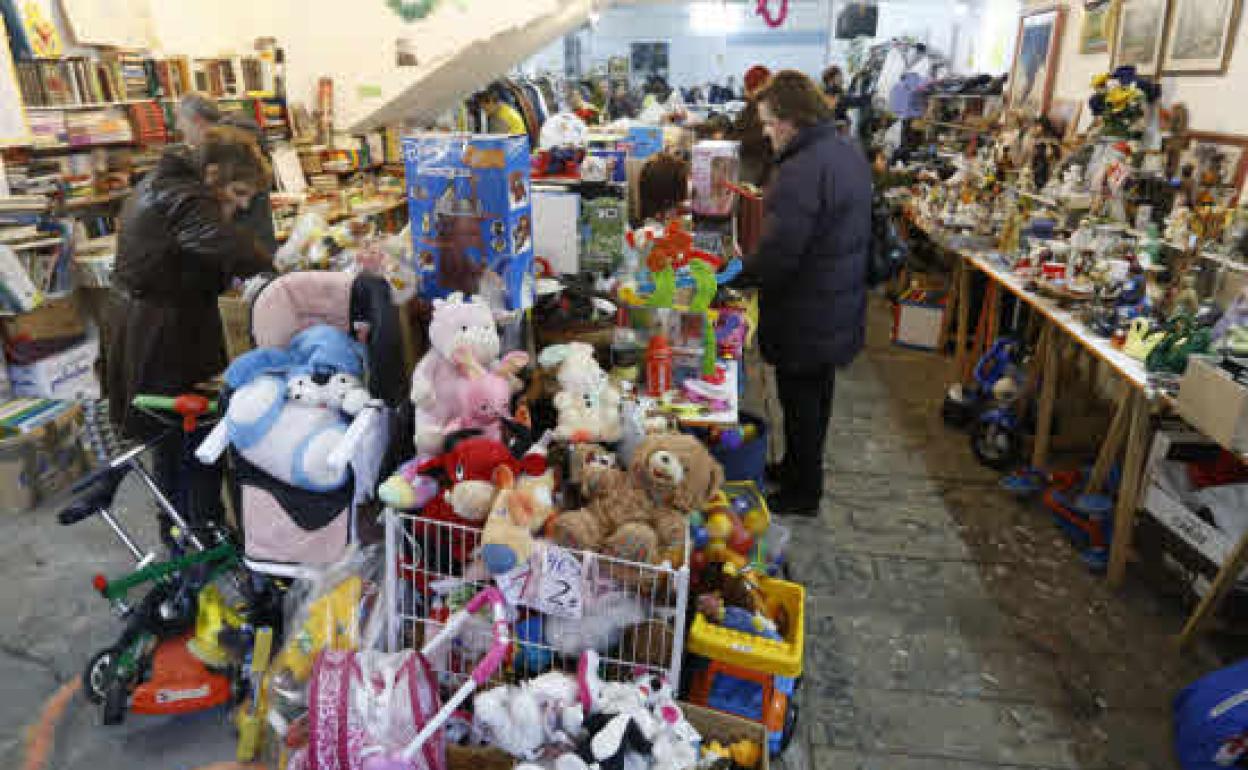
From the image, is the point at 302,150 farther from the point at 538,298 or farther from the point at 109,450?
the point at 538,298

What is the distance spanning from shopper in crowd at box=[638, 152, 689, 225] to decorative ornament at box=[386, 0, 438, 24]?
129 inches

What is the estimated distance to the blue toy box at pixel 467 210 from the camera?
72.6 inches

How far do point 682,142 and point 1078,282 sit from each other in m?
2.21

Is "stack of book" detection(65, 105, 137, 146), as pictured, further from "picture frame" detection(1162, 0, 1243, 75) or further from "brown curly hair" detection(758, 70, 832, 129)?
"picture frame" detection(1162, 0, 1243, 75)

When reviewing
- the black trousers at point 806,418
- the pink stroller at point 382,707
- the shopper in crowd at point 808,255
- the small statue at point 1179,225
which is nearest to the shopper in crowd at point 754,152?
the shopper in crowd at point 808,255

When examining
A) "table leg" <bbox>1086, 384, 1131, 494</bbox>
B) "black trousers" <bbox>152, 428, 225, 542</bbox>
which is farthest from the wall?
"black trousers" <bbox>152, 428, 225, 542</bbox>

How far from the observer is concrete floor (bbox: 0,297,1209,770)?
6.73 feet

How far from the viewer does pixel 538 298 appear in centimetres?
228

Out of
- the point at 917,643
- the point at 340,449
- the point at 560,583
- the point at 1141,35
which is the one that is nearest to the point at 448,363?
the point at 340,449

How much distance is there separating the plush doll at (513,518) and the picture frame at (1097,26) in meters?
4.02

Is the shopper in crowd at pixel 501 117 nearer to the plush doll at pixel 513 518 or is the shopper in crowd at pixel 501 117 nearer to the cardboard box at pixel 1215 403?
the plush doll at pixel 513 518

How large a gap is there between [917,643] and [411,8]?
5204mm

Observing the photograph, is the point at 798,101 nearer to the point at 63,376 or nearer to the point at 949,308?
the point at 949,308

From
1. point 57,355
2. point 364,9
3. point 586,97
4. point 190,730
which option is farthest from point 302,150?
point 190,730
